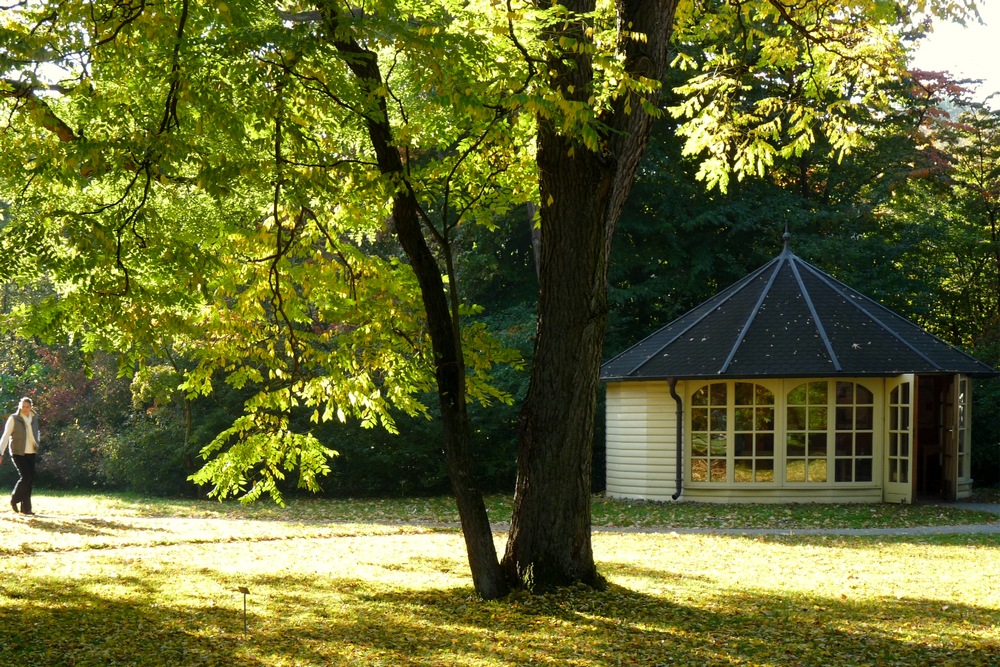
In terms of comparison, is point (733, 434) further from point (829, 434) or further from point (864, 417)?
point (864, 417)

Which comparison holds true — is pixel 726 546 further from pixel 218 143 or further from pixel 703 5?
pixel 218 143

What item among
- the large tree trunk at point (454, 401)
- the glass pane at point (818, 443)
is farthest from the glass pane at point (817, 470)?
the large tree trunk at point (454, 401)

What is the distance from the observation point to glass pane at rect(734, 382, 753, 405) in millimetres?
18812

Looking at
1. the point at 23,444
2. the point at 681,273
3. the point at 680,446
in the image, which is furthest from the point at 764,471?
the point at 23,444

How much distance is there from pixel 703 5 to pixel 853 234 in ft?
61.2

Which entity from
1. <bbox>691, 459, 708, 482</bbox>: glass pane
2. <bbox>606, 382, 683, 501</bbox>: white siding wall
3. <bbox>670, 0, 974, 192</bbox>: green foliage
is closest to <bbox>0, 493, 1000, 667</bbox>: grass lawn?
<bbox>670, 0, 974, 192</bbox>: green foliage

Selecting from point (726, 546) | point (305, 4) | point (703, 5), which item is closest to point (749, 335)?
point (726, 546)

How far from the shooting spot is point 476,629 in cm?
746

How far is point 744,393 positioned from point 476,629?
1233 cm

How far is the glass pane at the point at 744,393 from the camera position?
18812mm

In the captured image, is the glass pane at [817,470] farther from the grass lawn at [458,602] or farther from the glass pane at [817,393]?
the grass lawn at [458,602]

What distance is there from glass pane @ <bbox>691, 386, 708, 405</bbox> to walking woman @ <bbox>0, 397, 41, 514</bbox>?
434 inches

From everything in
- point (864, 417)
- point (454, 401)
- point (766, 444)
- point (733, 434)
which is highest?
point (454, 401)

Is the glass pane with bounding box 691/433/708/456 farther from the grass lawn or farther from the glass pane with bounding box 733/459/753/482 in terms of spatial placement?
the grass lawn
